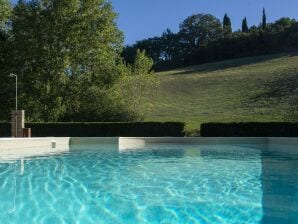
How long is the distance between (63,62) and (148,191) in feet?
82.7

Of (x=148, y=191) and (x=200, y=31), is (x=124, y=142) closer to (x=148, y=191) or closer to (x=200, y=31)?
(x=148, y=191)

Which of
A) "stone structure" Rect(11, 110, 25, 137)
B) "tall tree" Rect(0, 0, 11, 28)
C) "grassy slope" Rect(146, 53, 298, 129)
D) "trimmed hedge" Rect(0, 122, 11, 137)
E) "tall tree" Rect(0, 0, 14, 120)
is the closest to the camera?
"stone structure" Rect(11, 110, 25, 137)

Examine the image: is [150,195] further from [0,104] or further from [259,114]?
[259,114]

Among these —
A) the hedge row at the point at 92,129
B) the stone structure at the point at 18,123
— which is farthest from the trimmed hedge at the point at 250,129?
the stone structure at the point at 18,123

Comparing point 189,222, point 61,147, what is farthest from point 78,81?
point 189,222

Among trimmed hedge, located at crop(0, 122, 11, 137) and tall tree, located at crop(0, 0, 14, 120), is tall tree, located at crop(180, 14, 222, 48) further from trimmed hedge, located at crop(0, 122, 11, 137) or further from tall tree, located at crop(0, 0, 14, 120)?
trimmed hedge, located at crop(0, 122, 11, 137)

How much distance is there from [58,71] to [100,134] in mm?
7118

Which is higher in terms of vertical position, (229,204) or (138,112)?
(138,112)

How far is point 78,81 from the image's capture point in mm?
35688

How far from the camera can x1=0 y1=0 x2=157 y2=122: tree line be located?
3416 cm

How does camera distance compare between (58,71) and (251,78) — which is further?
(251,78)

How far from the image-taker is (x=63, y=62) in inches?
1336

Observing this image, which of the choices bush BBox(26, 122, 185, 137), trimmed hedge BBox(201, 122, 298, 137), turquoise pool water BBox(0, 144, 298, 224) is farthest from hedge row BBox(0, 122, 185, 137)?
turquoise pool water BBox(0, 144, 298, 224)

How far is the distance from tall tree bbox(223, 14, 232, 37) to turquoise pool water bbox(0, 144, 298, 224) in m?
83.1
